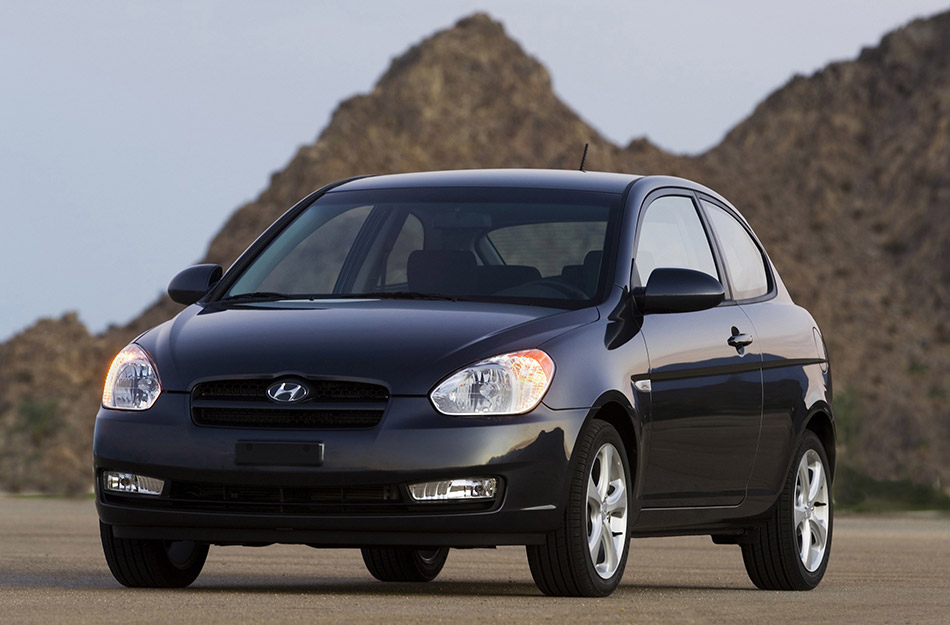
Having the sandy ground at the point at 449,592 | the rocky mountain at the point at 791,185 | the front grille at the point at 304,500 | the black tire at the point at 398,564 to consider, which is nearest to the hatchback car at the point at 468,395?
the front grille at the point at 304,500

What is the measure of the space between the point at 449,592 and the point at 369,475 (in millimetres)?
1801

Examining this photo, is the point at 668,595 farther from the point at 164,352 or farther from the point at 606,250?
the point at 164,352

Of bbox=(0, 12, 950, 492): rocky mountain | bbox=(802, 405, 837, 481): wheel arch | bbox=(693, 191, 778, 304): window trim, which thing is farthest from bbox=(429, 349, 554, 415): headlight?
bbox=(0, 12, 950, 492): rocky mountain

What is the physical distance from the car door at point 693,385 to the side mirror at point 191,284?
204cm

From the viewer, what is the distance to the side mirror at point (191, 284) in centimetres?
927

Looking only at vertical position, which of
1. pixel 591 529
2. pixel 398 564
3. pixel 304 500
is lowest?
pixel 398 564

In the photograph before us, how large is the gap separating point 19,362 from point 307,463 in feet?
204

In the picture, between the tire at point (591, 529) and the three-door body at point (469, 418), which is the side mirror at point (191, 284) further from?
the tire at point (591, 529)

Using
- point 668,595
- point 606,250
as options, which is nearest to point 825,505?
point 668,595

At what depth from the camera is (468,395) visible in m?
7.82

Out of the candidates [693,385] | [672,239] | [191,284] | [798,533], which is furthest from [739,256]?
[191,284]

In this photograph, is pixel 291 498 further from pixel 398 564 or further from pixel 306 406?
pixel 398 564

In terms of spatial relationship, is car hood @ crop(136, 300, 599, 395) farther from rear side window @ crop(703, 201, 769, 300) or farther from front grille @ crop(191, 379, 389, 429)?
rear side window @ crop(703, 201, 769, 300)

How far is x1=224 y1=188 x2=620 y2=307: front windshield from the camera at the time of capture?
8.88m
